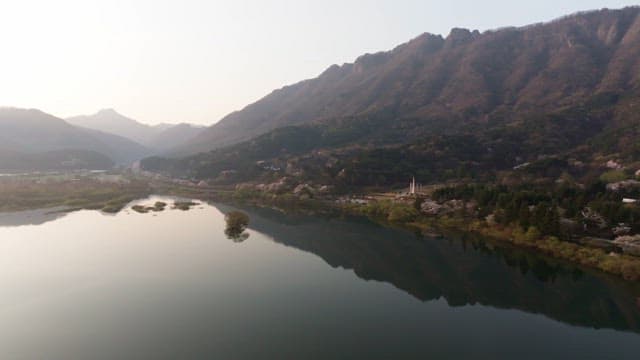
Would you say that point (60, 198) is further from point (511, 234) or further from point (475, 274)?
point (511, 234)

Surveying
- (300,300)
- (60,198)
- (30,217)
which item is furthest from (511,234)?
(60,198)

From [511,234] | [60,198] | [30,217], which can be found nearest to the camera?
[511,234]

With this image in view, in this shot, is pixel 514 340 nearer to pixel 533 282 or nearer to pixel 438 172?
→ pixel 533 282

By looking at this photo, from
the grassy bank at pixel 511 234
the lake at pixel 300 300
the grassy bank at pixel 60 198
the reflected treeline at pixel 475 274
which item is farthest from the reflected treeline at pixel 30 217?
the grassy bank at pixel 511 234

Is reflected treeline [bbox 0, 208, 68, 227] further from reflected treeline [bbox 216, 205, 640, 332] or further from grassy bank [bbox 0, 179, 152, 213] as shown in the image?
reflected treeline [bbox 216, 205, 640, 332]

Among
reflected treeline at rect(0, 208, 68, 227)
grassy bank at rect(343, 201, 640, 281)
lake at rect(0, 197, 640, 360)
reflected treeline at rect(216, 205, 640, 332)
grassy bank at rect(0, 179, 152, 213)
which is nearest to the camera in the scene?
lake at rect(0, 197, 640, 360)

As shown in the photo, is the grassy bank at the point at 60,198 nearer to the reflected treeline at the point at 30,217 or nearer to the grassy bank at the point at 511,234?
the reflected treeline at the point at 30,217

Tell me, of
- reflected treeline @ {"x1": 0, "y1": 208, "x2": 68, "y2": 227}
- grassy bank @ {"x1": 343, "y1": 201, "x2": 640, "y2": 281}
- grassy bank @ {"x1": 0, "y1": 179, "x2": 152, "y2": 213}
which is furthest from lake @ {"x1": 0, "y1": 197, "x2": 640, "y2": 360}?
grassy bank @ {"x1": 0, "y1": 179, "x2": 152, "y2": 213}
